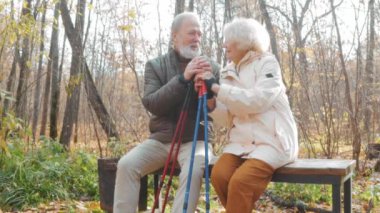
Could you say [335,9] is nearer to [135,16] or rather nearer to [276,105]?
[135,16]

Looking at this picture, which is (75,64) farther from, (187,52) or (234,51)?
(234,51)

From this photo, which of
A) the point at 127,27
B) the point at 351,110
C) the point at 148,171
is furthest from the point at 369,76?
the point at 148,171

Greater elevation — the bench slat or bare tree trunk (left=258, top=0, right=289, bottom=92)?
bare tree trunk (left=258, top=0, right=289, bottom=92)

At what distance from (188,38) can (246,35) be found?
0.57 meters

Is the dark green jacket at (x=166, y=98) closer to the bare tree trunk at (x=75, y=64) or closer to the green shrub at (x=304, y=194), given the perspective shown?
the green shrub at (x=304, y=194)

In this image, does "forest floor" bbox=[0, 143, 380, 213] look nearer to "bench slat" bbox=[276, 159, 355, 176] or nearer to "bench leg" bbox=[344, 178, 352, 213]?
"bench leg" bbox=[344, 178, 352, 213]

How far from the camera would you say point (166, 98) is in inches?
117

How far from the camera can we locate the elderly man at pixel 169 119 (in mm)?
2867

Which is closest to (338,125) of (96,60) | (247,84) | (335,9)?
(335,9)

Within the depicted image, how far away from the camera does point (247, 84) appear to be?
279 centimetres

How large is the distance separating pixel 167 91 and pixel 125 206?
2.68 ft

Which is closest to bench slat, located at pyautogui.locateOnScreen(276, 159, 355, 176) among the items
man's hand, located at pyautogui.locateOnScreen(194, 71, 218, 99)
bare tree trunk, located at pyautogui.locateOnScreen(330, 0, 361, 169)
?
man's hand, located at pyautogui.locateOnScreen(194, 71, 218, 99)

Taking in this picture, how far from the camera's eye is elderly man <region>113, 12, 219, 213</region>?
9.41 feet

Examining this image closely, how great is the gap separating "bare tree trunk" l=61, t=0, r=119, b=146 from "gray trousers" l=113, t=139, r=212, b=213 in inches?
149
